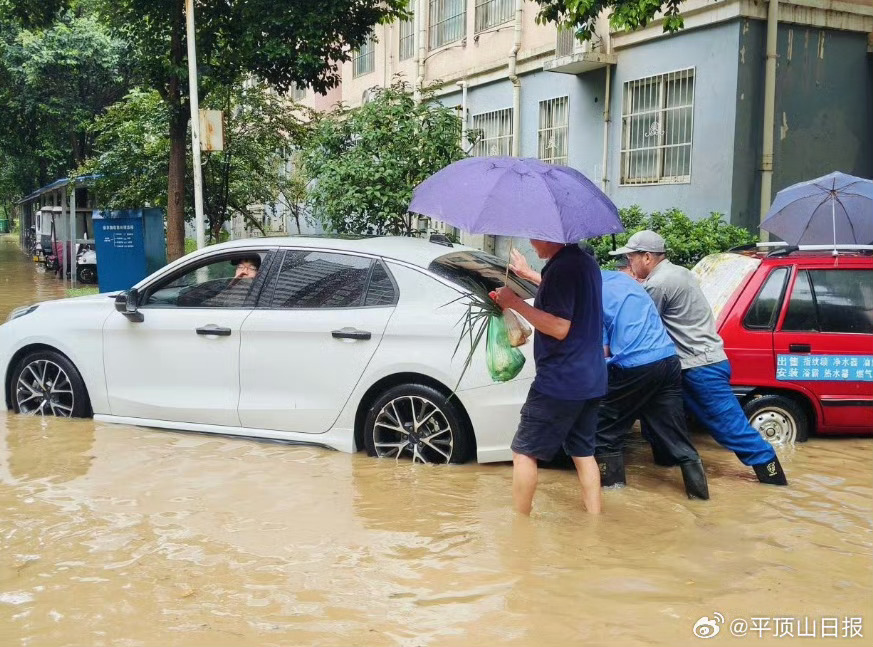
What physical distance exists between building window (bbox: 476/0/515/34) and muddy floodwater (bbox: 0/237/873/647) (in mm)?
11957

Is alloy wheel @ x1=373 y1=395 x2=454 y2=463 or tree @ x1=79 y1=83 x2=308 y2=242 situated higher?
tree @ x1=79 y1=83 x2=308 y2=242

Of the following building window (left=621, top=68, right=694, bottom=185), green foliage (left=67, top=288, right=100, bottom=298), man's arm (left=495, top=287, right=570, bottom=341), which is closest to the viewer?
man's arm (left=495, top=287, right=570, bottom=341)

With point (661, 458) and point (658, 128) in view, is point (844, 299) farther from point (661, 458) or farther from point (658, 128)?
point (658, 128)

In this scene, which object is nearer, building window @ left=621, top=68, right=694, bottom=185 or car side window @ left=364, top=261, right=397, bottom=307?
car side window @ left=364, top=261, right=397, bottom=307

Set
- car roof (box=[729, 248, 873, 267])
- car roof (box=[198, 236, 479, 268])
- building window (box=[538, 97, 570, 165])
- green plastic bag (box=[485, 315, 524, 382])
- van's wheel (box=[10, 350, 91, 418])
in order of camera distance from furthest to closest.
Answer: building window (box=[538, 97, 570, 165]), van's wheel (box=[10, 350, 91, 418]), car roof (box=[729, 248, 873, 267]), car roof (box=[198, 236, 479, 268]), green plastic bag (box=[485, 315, 524, 382])

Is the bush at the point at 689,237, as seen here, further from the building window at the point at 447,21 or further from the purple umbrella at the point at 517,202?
the building window at the point at 447,21

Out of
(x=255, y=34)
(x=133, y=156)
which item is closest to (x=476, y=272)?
(x=255, y=34)

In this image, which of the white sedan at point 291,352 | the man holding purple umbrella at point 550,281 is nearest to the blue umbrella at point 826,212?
the white sedan at point 291,352

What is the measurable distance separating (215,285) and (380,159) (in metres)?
4.08

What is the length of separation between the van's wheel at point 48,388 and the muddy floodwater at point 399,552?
0.51 m

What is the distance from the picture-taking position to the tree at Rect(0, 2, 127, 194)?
25422 millimetres

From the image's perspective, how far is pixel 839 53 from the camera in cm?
1211

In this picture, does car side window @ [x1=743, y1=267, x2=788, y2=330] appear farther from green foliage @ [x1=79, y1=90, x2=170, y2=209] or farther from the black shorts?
green foliage @ [x1=79, y1=90, x2=170, y2=209]

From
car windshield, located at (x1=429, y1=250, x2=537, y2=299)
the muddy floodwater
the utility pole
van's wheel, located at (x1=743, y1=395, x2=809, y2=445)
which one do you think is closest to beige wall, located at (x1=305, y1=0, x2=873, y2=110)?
the utility pole
